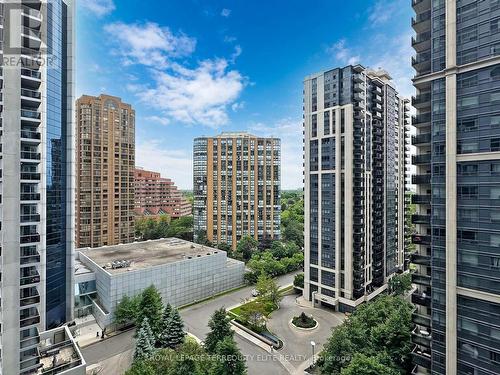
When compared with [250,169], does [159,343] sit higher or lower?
lower

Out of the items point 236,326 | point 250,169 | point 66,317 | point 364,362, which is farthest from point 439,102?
point 250,169

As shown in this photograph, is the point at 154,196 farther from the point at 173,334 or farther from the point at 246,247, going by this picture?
the point at 173,334

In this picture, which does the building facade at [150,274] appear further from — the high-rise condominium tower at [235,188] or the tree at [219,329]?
the high-rise condominium tower at [235,188]

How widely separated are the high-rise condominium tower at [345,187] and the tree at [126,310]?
2673cm

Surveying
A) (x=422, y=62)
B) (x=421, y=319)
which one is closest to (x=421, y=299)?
(x=421, y=319)

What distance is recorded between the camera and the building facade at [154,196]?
106062 millimetres

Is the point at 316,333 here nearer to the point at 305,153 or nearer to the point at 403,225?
the point at 305,153

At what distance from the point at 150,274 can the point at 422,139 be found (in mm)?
38235

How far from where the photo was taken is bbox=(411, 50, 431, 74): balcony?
2373cm

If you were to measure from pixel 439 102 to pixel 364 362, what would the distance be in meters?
22.0

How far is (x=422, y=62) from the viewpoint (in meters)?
24.1

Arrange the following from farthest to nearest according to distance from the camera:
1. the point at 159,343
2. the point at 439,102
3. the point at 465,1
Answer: the point at 159,343 → the point at 439,102 → the point at 465,1

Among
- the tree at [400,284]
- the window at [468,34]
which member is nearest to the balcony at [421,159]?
the window at [468,34]

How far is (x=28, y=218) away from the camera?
89.7ft
